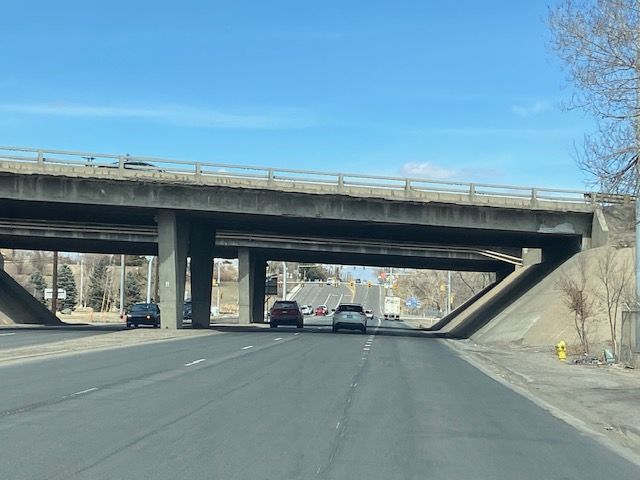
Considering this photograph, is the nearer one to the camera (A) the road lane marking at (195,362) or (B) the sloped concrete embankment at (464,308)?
(A) the road lane marking at (195,362)

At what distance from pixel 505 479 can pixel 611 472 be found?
4.83 ft

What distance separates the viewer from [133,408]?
1198cm

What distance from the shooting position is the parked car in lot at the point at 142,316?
53.3 meters

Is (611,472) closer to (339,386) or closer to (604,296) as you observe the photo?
(339,386)

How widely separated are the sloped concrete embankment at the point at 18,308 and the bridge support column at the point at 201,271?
15393mm

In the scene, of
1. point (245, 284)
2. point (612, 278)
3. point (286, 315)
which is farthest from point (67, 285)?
point (612, 278)

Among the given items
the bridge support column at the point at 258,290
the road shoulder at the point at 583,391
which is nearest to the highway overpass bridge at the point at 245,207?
the road shoulder at the point at 583,391

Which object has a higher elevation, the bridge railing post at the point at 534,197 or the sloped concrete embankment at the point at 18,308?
the bridge railing post at the point at 534,197

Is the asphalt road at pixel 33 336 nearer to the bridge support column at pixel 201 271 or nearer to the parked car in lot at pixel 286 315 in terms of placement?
the bridge support column at pixel 201 271

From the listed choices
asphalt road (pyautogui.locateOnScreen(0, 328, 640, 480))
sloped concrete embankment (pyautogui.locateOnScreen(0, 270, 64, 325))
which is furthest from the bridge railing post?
sloped concrete embankment (pyautogui.locateOnScreen(0, 270, 64, 325))


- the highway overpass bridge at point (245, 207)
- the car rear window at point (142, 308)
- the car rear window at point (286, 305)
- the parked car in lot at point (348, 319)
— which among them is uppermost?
the highway overpass bridge at point (245, 207)

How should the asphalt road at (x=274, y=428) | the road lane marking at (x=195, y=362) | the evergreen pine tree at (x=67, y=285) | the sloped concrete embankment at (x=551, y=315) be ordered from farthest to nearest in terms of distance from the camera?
the evergreen pine tree at (x=67, y=285) < the sloped concrete embankment at (x=551, y=315) < the road lane marking at (x=195, y=362) < the asphalt road at (x=274, y=428)

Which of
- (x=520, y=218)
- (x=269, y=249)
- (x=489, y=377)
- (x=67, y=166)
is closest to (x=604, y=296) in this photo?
(x=520, y=218)

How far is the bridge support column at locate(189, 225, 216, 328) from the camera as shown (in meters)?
49.3
